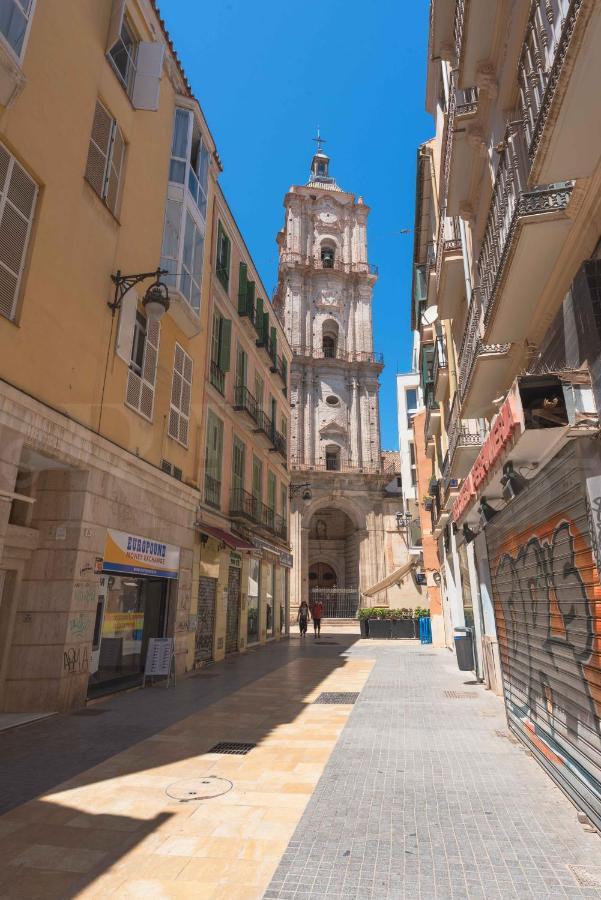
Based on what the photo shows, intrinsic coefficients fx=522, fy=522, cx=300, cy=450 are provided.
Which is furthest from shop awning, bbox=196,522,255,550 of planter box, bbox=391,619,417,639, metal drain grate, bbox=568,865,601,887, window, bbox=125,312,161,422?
planter box, bbox=391,619,417,639

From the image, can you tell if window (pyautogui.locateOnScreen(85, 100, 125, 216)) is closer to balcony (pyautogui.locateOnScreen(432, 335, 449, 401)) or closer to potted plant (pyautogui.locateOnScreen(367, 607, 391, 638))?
balcony (pyautogui.locateOnScreen(432, 335, 449, 401))

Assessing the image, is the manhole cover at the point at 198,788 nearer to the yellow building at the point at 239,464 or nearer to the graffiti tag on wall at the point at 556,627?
the graffiti tag on wall at the point at 556,627

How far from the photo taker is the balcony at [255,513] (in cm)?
1762

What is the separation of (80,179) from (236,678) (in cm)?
1061

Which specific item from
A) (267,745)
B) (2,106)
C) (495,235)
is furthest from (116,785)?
(2,106)

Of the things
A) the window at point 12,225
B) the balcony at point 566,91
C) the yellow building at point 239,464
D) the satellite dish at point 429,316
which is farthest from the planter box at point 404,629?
the balcony at point 566,91

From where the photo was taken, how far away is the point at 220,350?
1681 cm

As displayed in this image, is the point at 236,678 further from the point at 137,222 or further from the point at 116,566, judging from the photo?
the point at 137,222

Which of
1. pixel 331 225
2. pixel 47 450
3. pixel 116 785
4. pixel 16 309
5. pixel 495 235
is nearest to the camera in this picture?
pixel 116 785

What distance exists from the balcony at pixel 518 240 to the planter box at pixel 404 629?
19.8 metres

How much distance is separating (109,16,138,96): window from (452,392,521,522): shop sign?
10809mm

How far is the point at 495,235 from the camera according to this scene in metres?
7.03

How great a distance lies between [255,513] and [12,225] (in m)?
13.6

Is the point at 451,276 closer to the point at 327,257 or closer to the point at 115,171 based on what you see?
the point at 115,171
